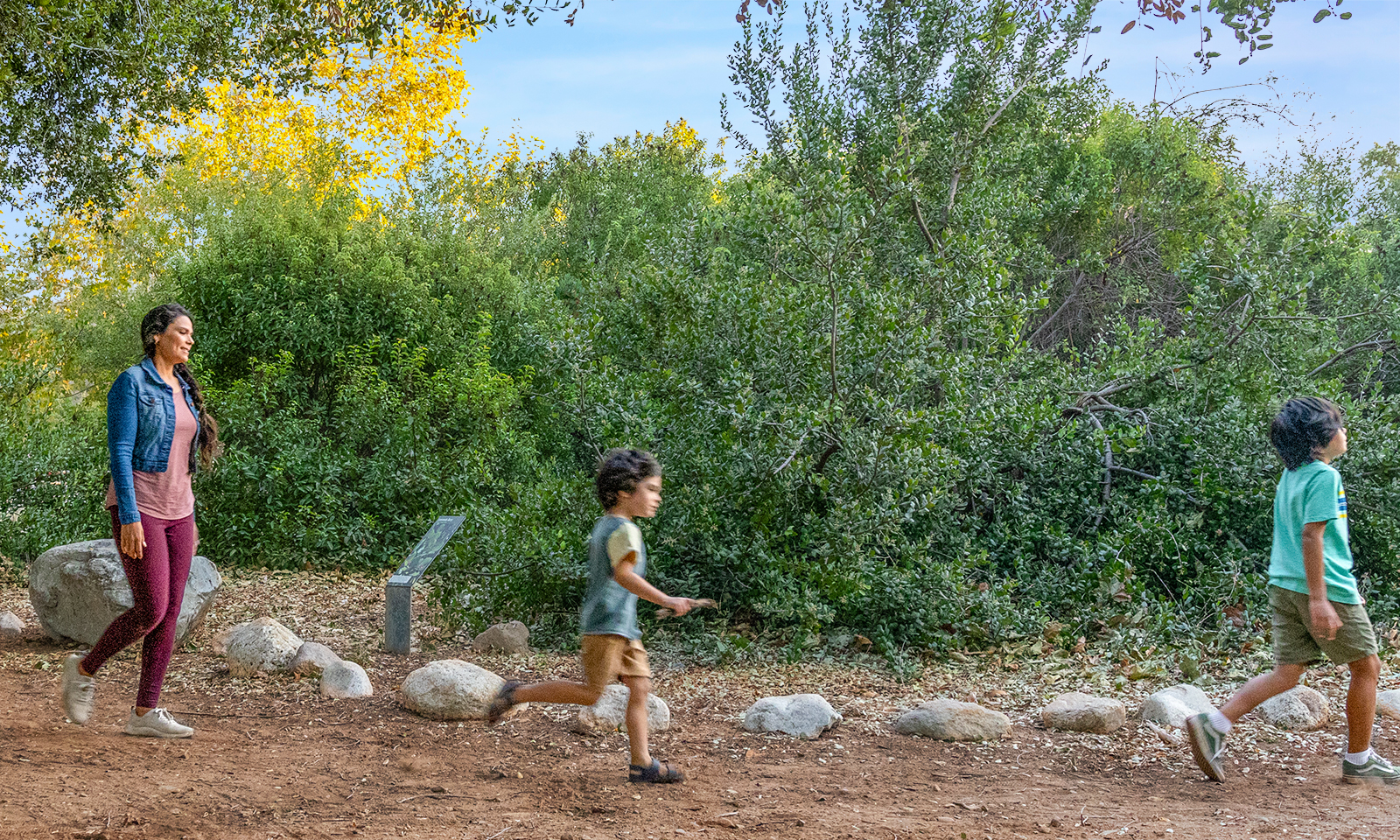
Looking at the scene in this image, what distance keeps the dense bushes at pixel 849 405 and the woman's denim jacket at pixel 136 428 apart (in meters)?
2.33

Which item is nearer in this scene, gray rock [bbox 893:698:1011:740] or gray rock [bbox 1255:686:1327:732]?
gray rock [bbox 893:698:1011:740]

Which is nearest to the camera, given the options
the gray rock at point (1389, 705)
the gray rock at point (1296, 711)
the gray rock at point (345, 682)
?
the gray rock at point (1296, 711)

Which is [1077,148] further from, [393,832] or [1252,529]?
[393,832]

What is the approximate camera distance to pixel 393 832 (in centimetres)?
334

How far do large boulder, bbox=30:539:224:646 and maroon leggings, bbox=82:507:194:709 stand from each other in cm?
180

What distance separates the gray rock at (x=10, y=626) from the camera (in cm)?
641

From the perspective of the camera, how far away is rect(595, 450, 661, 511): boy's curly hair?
3.71 metres

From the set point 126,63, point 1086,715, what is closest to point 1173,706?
point 1086,715

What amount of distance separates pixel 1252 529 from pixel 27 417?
1063 cm

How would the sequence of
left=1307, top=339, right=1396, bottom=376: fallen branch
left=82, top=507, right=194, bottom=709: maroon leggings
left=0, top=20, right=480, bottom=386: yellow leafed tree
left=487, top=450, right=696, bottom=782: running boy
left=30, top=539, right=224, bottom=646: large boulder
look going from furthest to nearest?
left=0, top=20, right=480, bottom=386: yellow leafed tree → left=1307, top=339, right=1396, bottom=376: fallen branch → left=30, top=539, right=224, bottom=646: large boulder → left=82, top=507, right=194, bottom=709: maroon leggings → left=487, top=450, right=696, bottom=782: running boy

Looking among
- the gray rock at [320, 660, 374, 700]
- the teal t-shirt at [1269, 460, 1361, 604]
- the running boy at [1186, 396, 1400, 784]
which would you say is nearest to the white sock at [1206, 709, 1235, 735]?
the running boy at [1186, 396, 1400, 784]

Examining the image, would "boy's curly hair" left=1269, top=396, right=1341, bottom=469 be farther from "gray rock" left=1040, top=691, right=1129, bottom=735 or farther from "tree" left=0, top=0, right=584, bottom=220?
"tree" left=0, top=0, right=584, bottom=220

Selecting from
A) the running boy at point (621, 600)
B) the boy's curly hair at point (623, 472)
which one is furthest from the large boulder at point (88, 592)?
the boy's curly hair at point (623, 472)

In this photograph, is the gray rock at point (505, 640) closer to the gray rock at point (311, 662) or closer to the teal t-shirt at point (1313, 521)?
the gray rock at point (311, 662)
